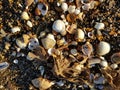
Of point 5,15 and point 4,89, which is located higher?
point 5,15

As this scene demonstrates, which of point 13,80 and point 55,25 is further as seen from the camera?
point 13,80

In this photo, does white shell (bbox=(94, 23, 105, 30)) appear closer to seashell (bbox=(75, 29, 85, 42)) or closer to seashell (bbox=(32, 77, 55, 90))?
seashell (bbox=(75, 29, 85, 42))

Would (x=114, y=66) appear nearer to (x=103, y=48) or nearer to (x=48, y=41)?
(x=103, y=48)

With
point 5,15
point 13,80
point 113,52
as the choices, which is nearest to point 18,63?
point 13,80

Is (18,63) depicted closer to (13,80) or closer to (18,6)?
(13,80)

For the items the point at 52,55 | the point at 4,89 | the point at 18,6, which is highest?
the point at 18,6

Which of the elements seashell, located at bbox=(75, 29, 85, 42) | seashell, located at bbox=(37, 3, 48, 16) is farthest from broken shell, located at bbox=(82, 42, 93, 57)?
seashell, located at bbox=(37, 3, 48, 16)
